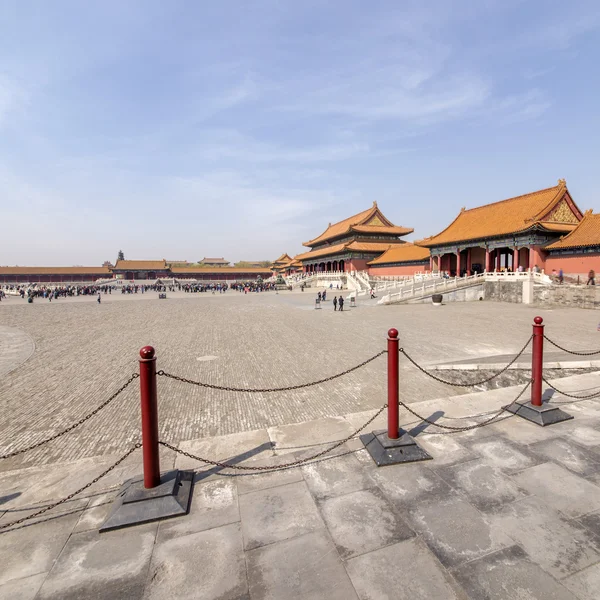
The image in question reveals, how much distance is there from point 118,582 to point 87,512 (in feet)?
3.12

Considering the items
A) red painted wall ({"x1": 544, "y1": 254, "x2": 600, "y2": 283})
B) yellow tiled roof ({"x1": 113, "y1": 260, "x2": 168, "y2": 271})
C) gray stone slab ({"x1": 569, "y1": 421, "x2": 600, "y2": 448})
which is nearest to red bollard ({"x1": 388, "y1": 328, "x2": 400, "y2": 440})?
gray stone slab ({"x1": 569, "y1": 421, "x2": 600, "y2": 448})

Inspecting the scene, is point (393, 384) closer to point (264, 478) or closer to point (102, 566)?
point (264, 478)

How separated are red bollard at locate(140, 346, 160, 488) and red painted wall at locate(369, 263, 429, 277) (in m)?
36.9

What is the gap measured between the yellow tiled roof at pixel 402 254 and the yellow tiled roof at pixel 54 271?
56.9 metres

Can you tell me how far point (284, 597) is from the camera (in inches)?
77.3

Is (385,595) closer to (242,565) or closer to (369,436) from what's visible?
(242,565)

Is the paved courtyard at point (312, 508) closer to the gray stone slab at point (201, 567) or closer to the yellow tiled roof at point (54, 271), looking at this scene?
the gray stone slab at point (201, 567)

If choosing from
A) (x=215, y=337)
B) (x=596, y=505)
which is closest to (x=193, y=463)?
(x=596, y=505)

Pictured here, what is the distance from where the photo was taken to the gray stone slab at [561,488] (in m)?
2.70

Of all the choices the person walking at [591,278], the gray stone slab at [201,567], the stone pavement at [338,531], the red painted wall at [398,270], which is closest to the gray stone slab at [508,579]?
the stone pavement at [338,531]

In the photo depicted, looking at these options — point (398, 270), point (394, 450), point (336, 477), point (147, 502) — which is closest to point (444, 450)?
point (394, 450)

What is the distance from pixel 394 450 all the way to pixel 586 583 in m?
1.66

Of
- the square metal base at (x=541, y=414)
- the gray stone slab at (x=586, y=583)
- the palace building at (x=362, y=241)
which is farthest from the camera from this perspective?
the palace building at (x=362, y=241)

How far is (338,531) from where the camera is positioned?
249 centimetres
